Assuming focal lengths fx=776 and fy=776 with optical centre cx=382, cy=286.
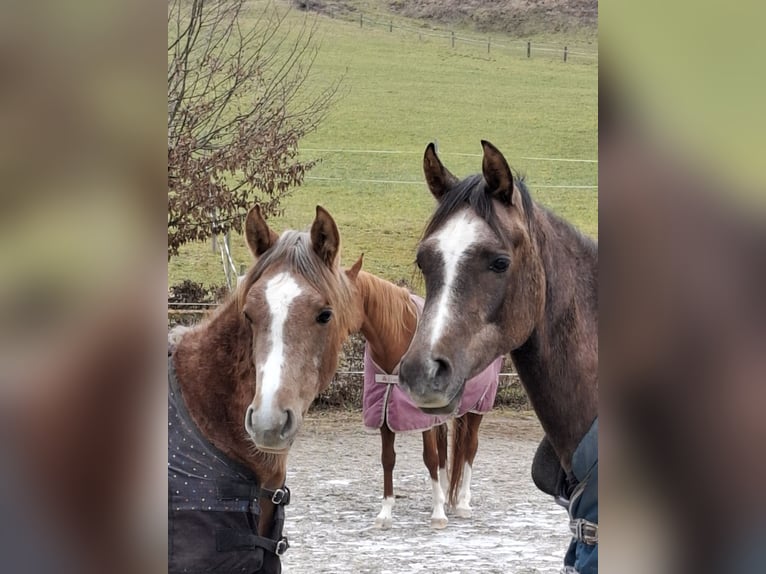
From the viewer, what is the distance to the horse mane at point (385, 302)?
6.59ft

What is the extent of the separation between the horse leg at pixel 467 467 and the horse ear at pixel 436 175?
75cm

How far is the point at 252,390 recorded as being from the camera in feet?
6.06

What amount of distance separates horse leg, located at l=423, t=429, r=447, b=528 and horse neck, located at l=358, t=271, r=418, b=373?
0.31 metres

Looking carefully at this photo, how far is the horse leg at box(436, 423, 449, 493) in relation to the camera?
2219 millimetres

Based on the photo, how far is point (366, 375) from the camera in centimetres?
211

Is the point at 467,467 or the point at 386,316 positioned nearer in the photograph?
the point at 386,316

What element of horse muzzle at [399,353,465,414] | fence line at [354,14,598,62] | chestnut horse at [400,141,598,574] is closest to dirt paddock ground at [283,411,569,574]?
chestnut horse at [400,141,598,574]

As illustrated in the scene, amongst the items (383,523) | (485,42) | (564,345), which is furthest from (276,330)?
(485,42)

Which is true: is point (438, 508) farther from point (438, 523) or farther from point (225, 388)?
point (225, 388)

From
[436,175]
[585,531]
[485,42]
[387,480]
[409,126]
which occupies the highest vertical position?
[485,42]

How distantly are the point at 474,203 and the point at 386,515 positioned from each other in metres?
1.05

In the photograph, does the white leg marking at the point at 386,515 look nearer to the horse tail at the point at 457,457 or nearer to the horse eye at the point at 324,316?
the horse tail at the point at 457,457
